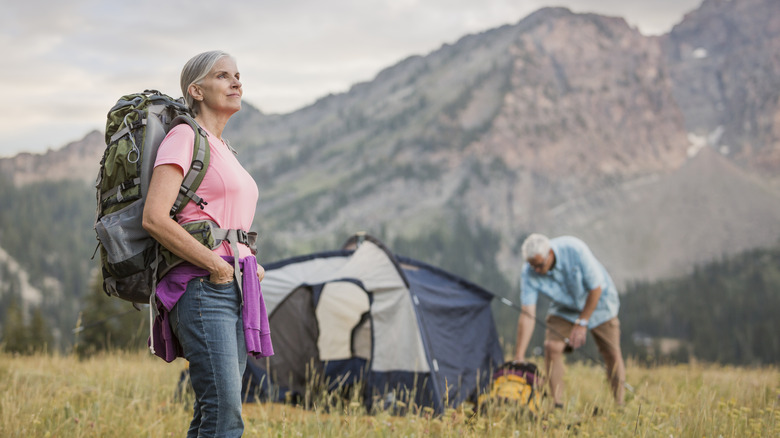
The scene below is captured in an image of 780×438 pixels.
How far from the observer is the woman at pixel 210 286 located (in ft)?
8.79

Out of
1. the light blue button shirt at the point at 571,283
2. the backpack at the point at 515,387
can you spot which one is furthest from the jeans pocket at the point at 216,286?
the light blue button shirt at the point at 571,283

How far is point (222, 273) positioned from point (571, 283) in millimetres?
4952

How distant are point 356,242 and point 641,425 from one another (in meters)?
5.03

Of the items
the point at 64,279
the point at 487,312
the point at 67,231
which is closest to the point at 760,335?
the point at 487,312

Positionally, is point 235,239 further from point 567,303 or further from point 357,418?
point 567,303

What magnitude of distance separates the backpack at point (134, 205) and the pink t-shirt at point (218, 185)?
35 millimetres

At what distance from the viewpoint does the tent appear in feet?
23.9

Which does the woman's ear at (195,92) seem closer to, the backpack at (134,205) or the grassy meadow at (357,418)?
the backpack at (134,205)

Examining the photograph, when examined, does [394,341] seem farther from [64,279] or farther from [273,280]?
[64,279]

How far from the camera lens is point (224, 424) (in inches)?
107

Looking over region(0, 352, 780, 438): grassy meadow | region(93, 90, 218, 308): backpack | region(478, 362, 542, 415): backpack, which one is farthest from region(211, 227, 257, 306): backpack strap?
region(478, 362, 542, 415): backpack

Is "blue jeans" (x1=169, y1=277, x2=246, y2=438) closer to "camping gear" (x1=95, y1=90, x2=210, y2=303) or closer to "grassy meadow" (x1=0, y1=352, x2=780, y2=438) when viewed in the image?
"camping gear" (x1=95, y1=90, x2=210, y2=303)

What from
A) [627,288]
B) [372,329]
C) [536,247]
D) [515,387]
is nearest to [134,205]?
[515,387]

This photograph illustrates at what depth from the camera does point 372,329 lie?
7.62 metres
